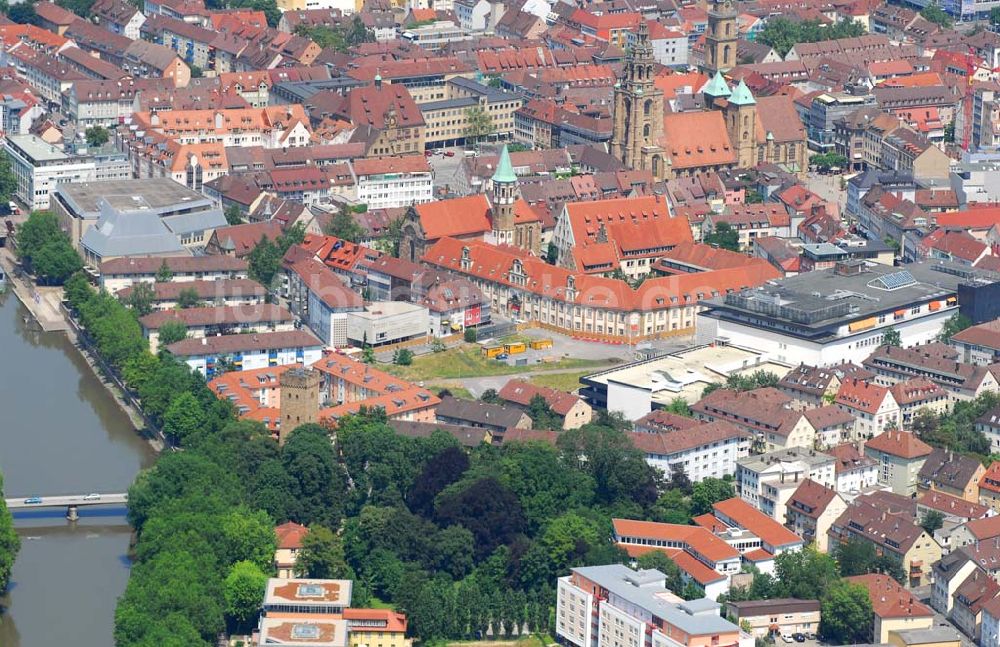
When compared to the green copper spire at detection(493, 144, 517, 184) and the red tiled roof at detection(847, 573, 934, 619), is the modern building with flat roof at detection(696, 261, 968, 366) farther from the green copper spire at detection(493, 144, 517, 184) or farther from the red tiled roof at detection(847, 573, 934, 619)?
the red tiled roof at detection(847, 573, 934, 619)

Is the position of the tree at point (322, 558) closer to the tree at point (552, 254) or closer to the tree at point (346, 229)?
the tree at point (346, 229)

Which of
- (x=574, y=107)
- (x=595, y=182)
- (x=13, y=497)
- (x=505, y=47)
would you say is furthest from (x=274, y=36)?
(x=13, y=497)

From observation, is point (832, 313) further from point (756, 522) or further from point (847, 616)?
point (847, 616)

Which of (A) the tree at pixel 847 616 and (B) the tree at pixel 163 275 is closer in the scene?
(A) the tree at pixel 847 616

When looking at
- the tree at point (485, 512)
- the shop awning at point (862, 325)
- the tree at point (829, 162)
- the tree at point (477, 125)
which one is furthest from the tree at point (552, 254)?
the tree at point (485, 512)

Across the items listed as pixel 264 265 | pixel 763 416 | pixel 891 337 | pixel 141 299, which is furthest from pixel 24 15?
pixel 763 416

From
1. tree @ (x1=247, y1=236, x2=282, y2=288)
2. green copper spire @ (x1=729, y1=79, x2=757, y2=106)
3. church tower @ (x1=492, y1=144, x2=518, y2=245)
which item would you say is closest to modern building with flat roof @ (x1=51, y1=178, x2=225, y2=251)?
tree @ (x1=247, y1=236, x2=282, y2=288)

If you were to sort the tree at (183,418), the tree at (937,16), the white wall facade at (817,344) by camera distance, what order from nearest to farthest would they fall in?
the tree at (183,418) < the white wall facade at (817,344) < the tree at (937,16)
